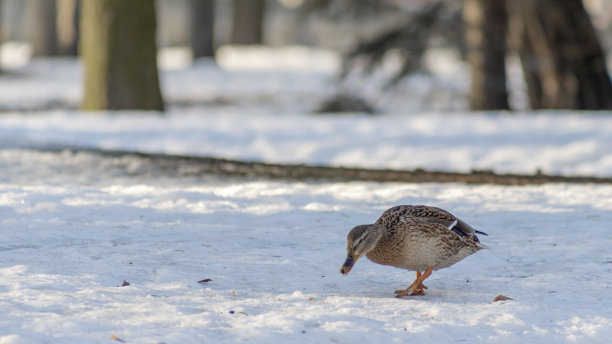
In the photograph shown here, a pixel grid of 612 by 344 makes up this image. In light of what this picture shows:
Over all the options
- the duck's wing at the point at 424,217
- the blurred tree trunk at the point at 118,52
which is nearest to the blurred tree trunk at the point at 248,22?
the blurred tree trunk at the point at 118,52

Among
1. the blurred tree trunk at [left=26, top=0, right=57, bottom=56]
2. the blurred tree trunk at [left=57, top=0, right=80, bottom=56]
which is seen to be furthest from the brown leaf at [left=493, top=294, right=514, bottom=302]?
the blurred tree trunk at [left=26, top=0, right=57, bottom=56]

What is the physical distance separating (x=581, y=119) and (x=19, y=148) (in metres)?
8.30

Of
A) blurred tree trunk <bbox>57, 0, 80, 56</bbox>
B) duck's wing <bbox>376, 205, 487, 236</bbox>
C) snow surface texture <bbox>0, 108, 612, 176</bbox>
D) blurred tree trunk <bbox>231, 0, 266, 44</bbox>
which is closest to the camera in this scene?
duck's wing <bbox>376, 205, 487, 236</bbox>

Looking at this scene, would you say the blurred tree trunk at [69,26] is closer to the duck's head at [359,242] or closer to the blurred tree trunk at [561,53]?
the blurred tree trunk at [561,53]

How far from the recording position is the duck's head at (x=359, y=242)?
17.0 feet

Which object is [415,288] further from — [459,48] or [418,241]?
[459,48]

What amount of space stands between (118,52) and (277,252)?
11.1 meters

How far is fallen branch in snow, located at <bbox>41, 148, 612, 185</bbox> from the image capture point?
9.61 metres

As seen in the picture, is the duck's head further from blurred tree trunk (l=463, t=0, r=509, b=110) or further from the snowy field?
blurred tree trunk (l=463, t=0, r=509, b=110)

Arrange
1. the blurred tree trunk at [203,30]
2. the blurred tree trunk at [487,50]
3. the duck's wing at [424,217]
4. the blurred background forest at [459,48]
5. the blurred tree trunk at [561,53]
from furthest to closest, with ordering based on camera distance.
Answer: the blurred tree trunk at [203,30] → the blurred tree trunk at [487,50] → the blurred tree trunk at [561,53] → the blurred background forest at [459,48] → the duck's wing at [424,217]

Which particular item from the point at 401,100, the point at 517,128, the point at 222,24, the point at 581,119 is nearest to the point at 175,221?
the point at 517,128

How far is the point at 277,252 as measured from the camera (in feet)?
20.9

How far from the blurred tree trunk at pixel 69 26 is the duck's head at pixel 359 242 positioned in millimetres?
32172

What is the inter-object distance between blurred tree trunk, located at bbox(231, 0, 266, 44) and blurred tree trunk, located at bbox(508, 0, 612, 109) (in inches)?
895
